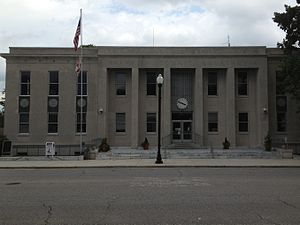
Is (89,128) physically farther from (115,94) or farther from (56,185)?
(56,185)

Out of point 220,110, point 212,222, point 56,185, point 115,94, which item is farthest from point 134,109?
point 212,222

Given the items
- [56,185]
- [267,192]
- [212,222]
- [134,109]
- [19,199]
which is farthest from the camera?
[134,109]

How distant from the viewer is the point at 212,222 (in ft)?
26.8

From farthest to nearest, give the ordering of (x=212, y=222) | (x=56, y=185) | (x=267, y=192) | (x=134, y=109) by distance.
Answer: (x=134, y=109)
(x=56, y=185)
(x=267, y=192)
(x=212, y=222)

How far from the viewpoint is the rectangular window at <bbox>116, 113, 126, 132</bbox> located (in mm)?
41844

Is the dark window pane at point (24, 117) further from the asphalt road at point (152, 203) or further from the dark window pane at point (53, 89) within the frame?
the asphalt road at point (152, 203)

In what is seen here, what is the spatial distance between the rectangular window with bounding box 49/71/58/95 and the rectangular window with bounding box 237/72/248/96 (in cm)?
1846

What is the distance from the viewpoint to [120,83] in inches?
1663

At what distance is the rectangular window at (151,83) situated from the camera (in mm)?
42250

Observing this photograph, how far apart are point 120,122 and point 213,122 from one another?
30.8 ft

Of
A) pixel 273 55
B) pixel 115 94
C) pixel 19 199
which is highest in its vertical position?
pixel 273 55

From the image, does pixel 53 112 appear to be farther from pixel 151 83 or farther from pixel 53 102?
pixel 151 83

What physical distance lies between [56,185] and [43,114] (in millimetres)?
27894

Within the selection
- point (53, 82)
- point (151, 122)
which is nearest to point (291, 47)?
point (151, 122)
